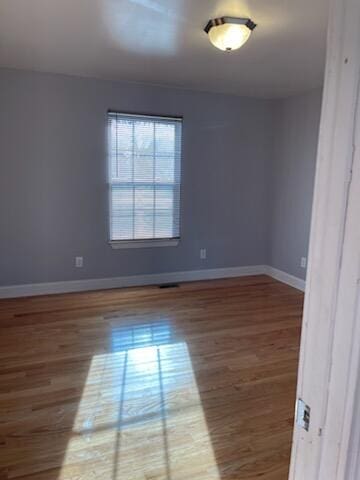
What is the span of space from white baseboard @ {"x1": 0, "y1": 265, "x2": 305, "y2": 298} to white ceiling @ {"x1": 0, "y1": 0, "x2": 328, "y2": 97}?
217 centimetres

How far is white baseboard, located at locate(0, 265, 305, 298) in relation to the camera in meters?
3.74

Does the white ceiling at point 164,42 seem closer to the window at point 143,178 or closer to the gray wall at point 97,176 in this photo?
the gray wall at point 97,176

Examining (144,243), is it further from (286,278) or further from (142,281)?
(286,278)

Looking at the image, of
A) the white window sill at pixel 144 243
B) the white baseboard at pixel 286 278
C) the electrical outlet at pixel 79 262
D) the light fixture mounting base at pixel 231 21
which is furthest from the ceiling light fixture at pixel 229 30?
the white baseboard at pixel 286 278

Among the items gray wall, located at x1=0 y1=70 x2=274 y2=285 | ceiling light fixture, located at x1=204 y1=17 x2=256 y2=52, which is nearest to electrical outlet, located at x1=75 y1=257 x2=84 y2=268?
gray wall, located at x1=0 y1=70 x2=274 y2=285

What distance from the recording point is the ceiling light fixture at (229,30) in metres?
2.14

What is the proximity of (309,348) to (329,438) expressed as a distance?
149mm

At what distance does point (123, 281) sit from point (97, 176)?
1.24 meters

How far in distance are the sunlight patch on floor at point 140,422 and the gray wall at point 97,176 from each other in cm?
162

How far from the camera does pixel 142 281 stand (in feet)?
13.7

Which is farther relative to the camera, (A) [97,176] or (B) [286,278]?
(B) [286,278]

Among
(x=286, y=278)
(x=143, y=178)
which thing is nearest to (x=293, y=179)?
(x=286, y=278)

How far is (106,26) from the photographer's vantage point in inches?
91.7

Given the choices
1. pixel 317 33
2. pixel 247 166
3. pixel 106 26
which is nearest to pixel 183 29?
pixel 106 26
